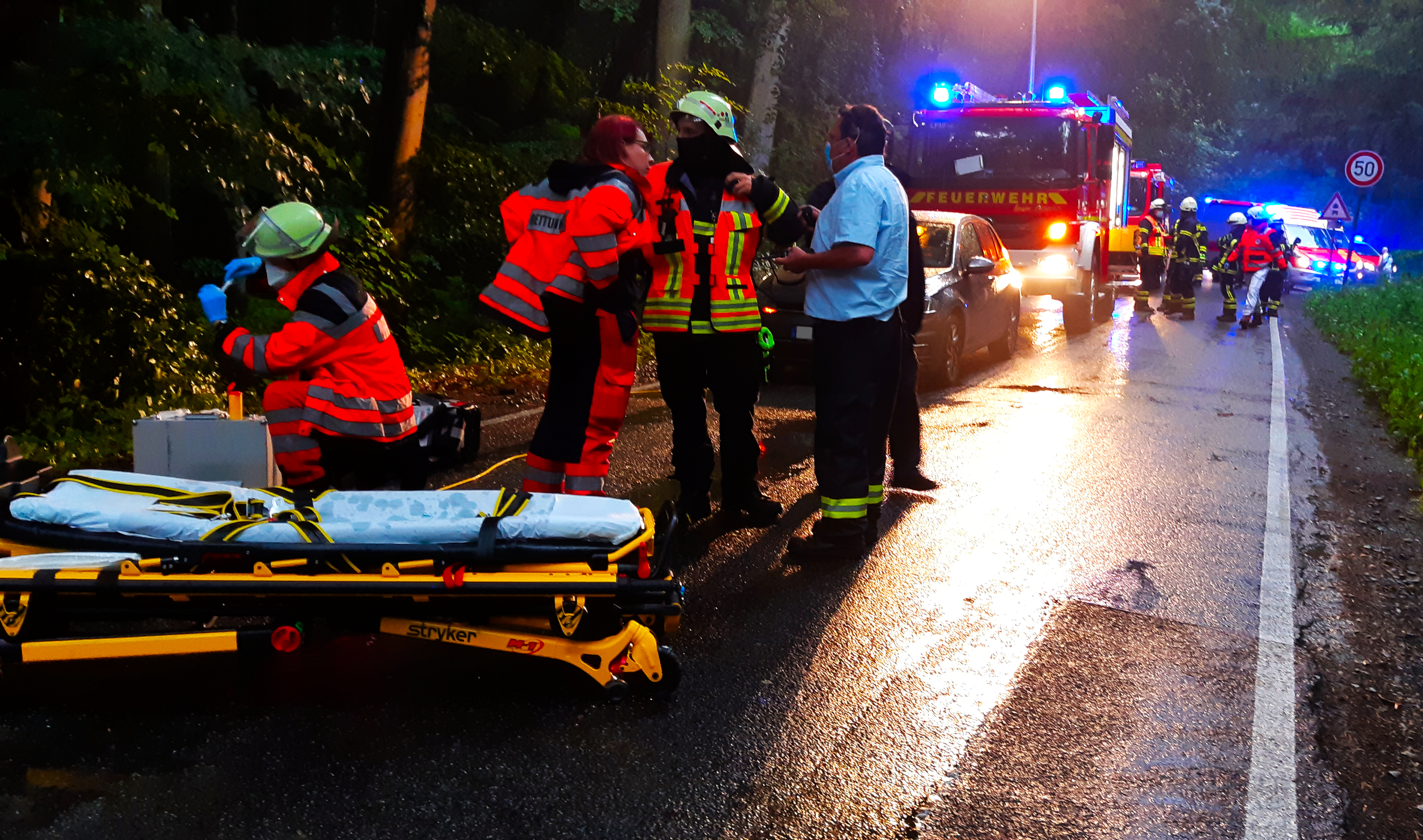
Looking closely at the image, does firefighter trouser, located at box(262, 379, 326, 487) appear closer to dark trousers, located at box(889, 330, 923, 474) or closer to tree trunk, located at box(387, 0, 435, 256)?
dark trousers, located at box(889, 330, 923, 474)

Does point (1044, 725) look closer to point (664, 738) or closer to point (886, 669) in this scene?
point (886, 669)

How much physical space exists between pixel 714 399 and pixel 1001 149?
1157 cm

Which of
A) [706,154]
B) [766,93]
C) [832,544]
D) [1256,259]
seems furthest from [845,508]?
[766,93]

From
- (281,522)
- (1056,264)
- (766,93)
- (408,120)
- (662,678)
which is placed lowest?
(662,678)

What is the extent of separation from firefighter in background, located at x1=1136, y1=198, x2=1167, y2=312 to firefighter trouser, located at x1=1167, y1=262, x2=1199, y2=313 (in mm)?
1066

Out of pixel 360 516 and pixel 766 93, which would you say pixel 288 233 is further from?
pixel 766 93

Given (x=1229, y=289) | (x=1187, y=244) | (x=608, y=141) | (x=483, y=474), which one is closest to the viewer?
(x=608, y=141)

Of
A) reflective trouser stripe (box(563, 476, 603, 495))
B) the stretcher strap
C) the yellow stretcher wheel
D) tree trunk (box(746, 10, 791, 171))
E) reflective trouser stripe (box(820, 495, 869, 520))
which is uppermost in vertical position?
tree trunk (box(746, 10, 791, 171))

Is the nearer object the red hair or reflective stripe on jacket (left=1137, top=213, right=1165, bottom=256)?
the red hair

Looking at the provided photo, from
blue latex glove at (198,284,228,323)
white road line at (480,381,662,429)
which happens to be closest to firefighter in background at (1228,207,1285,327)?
white road line at (480,381,662,429)

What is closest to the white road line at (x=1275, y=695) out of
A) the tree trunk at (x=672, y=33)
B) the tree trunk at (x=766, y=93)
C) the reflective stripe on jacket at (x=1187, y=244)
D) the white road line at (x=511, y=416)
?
the white road line at (x=511, y=416)

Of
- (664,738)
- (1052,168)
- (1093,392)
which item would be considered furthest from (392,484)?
(1052,168)

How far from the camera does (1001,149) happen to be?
1677cm

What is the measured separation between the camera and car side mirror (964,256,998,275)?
11484 mm
